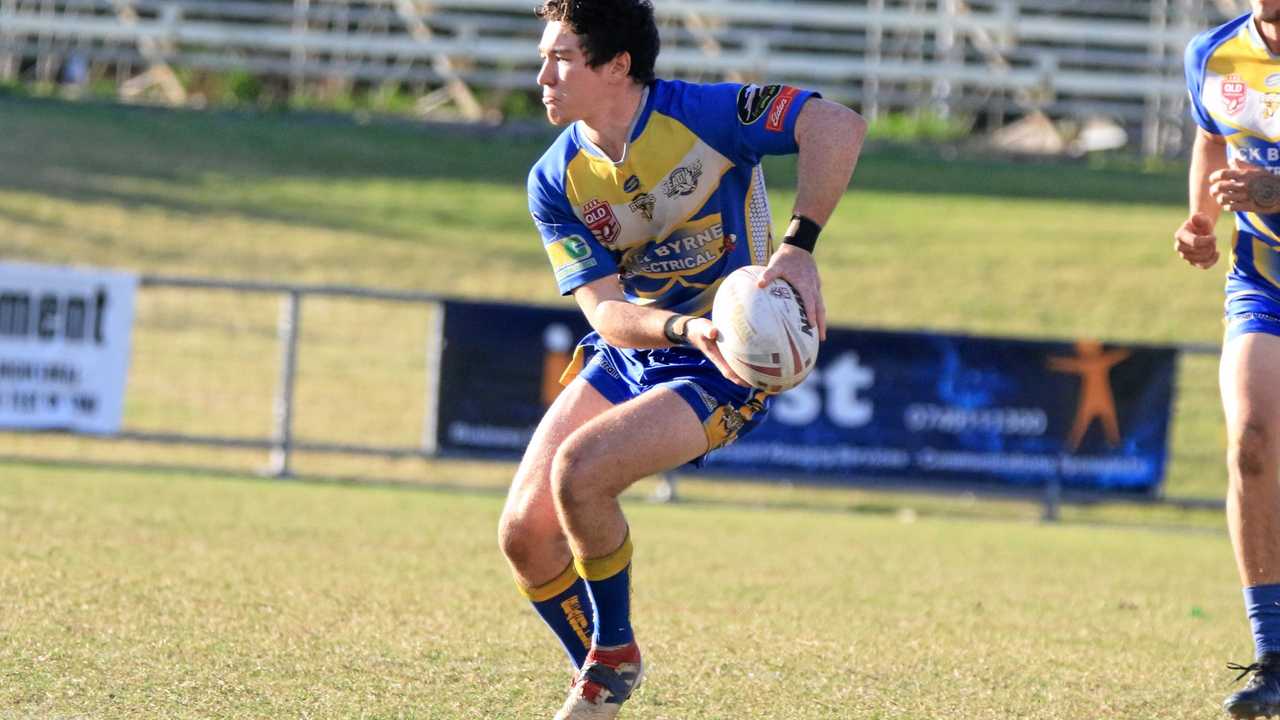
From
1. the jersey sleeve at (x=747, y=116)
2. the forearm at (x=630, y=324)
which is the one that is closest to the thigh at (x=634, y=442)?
the forearm at (x=630, y=324)

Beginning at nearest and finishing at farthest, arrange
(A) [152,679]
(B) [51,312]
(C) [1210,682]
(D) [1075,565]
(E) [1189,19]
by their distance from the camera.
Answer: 1. (A) [152,679]
2. (C) [1210,682]
3. (D) [1075,565]
4. (B) [51,312]
5. (E) [1189,19]

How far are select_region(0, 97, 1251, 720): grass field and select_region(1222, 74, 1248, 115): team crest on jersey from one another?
196cm

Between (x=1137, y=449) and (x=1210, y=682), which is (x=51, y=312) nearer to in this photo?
(x=1137, y=449)

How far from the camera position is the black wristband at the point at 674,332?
4766 millimetres

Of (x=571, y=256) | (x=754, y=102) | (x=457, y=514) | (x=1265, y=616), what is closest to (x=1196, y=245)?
(x=1265, y=616)

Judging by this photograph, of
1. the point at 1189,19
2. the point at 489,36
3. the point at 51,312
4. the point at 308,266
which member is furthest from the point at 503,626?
the point at 1189,19

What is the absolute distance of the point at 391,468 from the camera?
1548cm

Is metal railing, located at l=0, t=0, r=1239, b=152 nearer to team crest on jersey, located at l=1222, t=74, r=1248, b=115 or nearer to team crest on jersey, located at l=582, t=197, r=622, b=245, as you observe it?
team crest on jersey, located at l=1222, t=74, r=1248, b=115

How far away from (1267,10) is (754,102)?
1.76 meters

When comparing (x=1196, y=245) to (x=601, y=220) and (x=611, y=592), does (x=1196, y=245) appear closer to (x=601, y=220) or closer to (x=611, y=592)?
(x=601, y=220)

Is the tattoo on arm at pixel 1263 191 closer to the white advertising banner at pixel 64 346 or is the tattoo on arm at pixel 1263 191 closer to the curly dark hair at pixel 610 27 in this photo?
the curly dark hair at pixel 610 27

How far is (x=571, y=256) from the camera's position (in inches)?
205

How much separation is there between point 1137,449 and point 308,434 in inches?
279

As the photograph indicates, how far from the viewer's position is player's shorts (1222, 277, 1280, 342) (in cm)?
557
